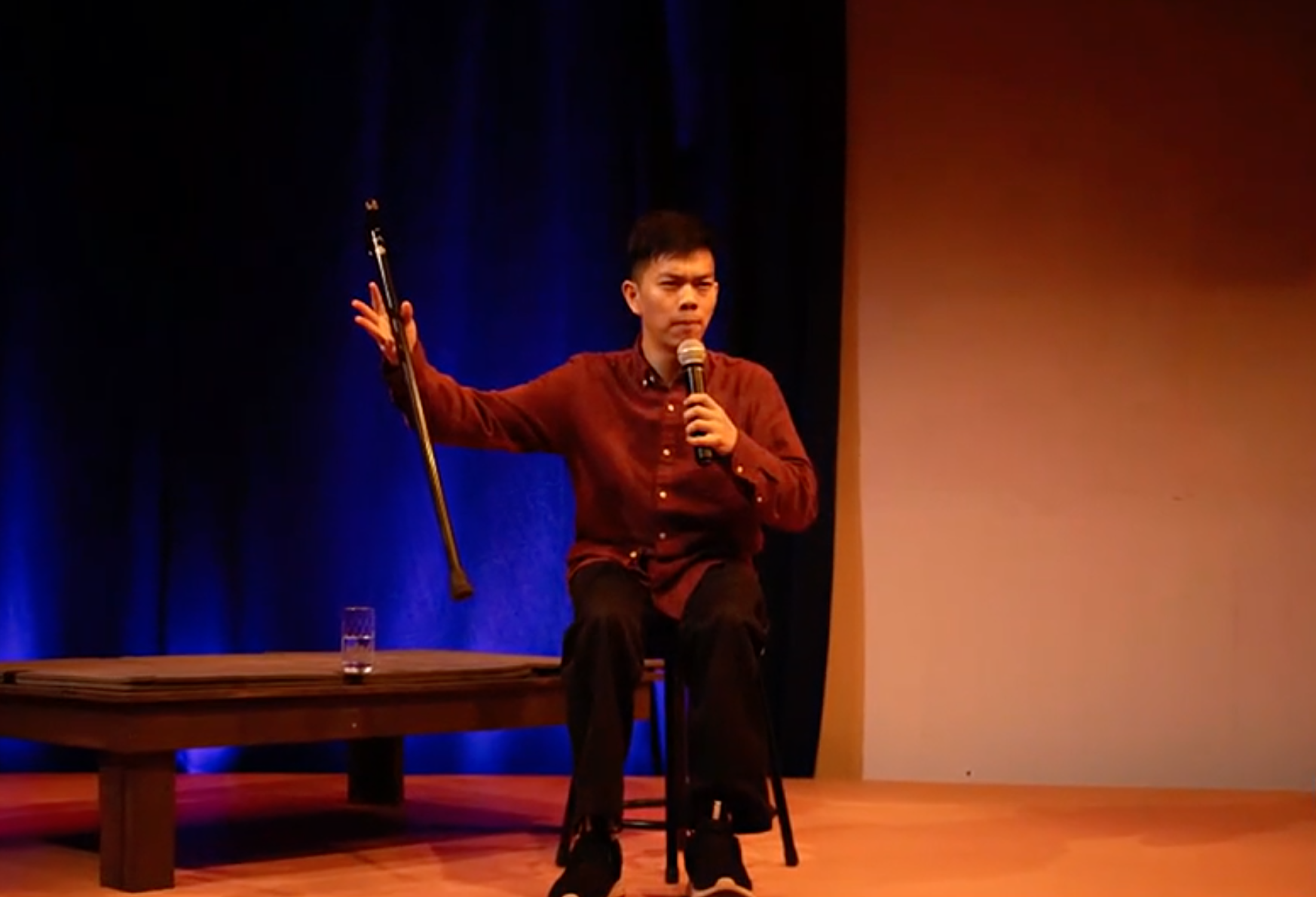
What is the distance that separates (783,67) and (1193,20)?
3.41 feet

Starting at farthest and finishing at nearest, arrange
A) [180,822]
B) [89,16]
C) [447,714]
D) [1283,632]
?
1. [89,16]
2. [1283,632]
3. [180,822]
4. [447,714]

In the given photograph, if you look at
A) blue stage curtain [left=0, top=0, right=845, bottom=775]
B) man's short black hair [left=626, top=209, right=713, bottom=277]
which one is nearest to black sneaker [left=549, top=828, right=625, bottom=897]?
man's short black hair [left=626, top=209, right=713, bottom=277]

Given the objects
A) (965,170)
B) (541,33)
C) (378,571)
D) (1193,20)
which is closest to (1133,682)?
(965,170)

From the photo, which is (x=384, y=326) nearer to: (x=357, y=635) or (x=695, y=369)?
(x=695, y=369)

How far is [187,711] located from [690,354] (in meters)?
0.97

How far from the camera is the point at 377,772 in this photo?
366 cm

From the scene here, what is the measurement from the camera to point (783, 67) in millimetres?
4277

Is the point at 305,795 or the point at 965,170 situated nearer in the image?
the point at 305,795

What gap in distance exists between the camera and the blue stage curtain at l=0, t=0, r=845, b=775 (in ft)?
14.0

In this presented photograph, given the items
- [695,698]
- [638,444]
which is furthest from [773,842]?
[638,444]

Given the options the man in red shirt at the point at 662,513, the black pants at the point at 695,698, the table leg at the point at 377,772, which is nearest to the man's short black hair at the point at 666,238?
the man in red shirt at the point at 662,513

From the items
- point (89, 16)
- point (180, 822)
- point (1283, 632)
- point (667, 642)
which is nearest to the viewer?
point (667, 642)

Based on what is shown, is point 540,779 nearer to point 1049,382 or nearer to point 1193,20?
point 1049,382

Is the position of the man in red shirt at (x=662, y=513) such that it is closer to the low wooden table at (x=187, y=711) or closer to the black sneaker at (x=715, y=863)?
the black sneaker at (x=715, y=863)
